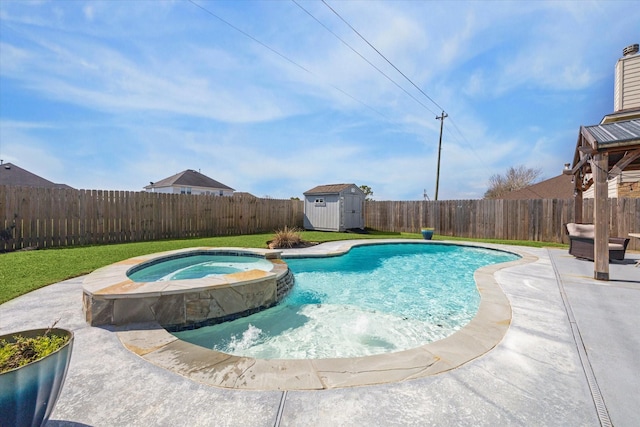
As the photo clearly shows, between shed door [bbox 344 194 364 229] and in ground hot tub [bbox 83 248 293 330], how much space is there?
9162mm

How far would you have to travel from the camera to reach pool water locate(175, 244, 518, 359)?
3006 mm

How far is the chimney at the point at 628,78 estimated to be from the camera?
10065mm

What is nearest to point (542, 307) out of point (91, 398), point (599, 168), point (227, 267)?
point (599, 168)

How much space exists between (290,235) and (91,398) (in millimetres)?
7040

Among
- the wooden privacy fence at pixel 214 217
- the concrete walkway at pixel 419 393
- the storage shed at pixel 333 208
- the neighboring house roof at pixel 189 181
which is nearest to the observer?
the concrete walkway at pixel 419 393

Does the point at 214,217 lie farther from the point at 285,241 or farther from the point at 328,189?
the point at 328,189

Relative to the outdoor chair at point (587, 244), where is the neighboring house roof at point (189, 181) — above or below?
above

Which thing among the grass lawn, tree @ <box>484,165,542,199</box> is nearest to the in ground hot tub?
the grass lawn

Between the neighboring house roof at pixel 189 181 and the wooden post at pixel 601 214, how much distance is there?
77.3 ft

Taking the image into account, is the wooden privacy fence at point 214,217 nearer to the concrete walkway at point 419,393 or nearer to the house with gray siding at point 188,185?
the concrete walkway at point 419,393

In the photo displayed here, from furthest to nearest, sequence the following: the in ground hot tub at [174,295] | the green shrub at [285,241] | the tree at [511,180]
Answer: the tree at [511,180] < the green shrub at [285,241] < the in ground hot tub at [174,295]

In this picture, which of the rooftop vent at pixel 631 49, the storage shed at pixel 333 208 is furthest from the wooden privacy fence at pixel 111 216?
the rooftop vent at pixel 631 49

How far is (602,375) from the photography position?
1988 mm

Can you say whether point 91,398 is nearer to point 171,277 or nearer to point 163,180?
point 171,277
